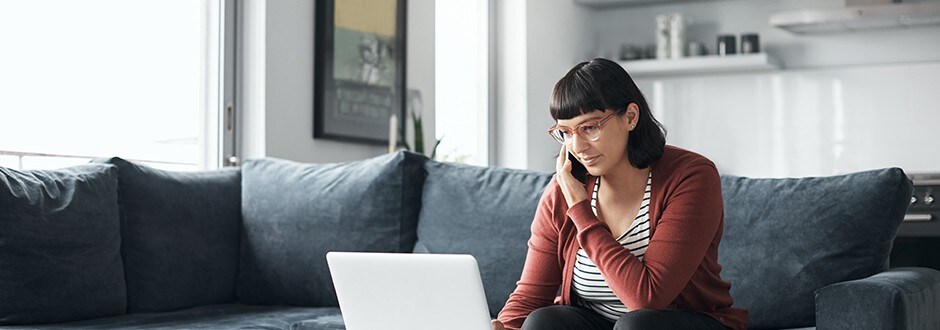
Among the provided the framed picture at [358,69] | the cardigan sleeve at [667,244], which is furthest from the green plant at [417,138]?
the cardigan sleeve at [667,244]

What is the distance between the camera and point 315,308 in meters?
3.28

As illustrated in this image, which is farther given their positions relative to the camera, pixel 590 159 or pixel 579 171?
pixel 579 171

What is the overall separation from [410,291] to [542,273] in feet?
1.65

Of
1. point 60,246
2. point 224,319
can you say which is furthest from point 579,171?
point 60,246

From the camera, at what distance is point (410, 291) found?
6.26 ft

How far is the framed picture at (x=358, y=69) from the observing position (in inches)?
169

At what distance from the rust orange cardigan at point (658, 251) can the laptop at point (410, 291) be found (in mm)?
362

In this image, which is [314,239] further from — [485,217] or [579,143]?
[579,143]

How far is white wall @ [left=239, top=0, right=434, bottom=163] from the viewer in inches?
159

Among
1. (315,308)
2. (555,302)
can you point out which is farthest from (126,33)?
(555,302)

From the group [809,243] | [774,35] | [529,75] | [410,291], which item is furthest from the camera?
[774,35]

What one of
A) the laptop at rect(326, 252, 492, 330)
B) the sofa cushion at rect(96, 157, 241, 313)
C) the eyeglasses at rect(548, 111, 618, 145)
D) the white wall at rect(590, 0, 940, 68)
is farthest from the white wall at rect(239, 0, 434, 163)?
the white wall at rect(590, 0, 940, 68)

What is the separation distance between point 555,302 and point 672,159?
0.39 m

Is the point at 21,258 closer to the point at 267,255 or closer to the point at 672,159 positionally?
the point at 267,255
